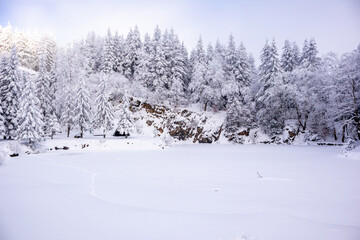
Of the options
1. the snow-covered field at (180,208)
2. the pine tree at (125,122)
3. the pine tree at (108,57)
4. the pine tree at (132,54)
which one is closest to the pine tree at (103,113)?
the pine tree at (125,122)

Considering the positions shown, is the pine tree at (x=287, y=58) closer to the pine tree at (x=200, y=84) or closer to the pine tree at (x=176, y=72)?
the pine tree at (x=200, y=84)

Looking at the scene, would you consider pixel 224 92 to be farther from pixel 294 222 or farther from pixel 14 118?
pixel 294 222

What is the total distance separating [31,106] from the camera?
1003 inches

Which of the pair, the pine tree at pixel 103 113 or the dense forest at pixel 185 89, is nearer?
the dense forest at pixel 185 89

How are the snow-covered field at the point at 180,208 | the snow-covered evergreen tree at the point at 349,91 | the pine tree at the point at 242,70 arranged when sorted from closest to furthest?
the snow-covered field at the point at 180,208
the snow-covered evergreen tree at the point at 349,91
the pine tree at the point at 242,70

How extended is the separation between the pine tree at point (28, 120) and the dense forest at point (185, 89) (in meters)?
0.10

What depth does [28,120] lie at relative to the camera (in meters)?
25.0

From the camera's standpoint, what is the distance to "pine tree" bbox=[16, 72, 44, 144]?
2481 centimetres

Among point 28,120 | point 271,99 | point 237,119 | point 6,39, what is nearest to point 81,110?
point 28,120

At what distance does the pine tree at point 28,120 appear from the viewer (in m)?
24.8

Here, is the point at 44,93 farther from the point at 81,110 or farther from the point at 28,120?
the point at 28,120

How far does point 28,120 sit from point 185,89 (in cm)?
3301

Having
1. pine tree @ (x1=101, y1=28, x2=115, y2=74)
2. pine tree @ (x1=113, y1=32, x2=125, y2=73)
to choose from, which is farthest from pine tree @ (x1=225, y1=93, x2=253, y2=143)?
pine tree @ (x1=101, y1=28, x2=115, y2=74)

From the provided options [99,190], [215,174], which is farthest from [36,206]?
[215,174]
